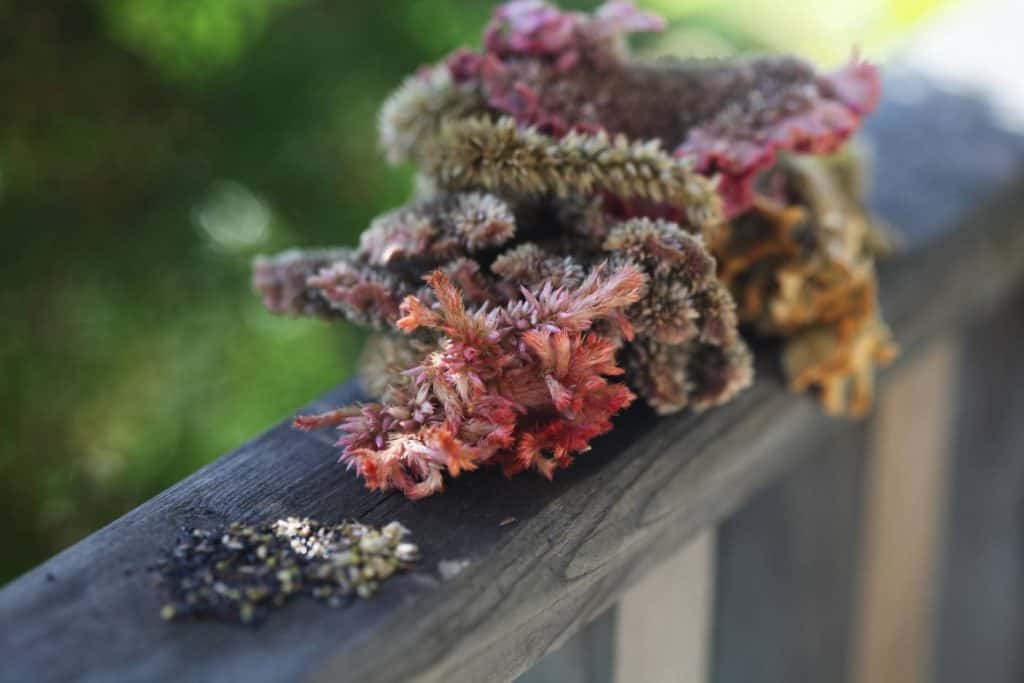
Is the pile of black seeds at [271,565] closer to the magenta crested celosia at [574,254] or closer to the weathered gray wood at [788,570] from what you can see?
the magenta crested celosia at [574,254]

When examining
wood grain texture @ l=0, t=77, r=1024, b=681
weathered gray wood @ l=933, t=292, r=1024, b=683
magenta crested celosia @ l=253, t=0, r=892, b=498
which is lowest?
weathered gray wood @ l=933, t=292, r=1024, b=683

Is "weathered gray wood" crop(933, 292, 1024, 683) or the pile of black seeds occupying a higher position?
the pile of black seeds

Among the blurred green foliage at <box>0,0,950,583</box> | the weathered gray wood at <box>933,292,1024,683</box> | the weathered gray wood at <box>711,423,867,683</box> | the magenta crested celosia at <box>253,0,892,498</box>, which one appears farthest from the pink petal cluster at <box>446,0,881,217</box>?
the weathered gray wood at <box>933,292,1024,683</box>

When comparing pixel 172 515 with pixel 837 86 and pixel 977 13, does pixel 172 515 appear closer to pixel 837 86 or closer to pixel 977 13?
pixel 837 86

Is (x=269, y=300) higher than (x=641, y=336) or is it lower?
higher

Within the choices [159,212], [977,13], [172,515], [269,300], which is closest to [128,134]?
[159,212]

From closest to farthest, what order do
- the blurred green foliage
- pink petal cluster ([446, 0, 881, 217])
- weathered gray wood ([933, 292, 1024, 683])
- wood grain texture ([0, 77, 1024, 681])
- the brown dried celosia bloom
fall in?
wood grain texture ([0, 77, 1024, 681])
pink petal cluster ([446, 0, 881, 217])
the brown dried celosia bloom
the blurred green foliage
weathered gray wood ([933, 292, 1024, 683])

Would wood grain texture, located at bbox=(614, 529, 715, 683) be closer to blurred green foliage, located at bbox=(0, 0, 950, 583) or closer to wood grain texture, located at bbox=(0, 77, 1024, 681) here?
wood grain texture, located at bbox=(0, 77, 1024, 681)
